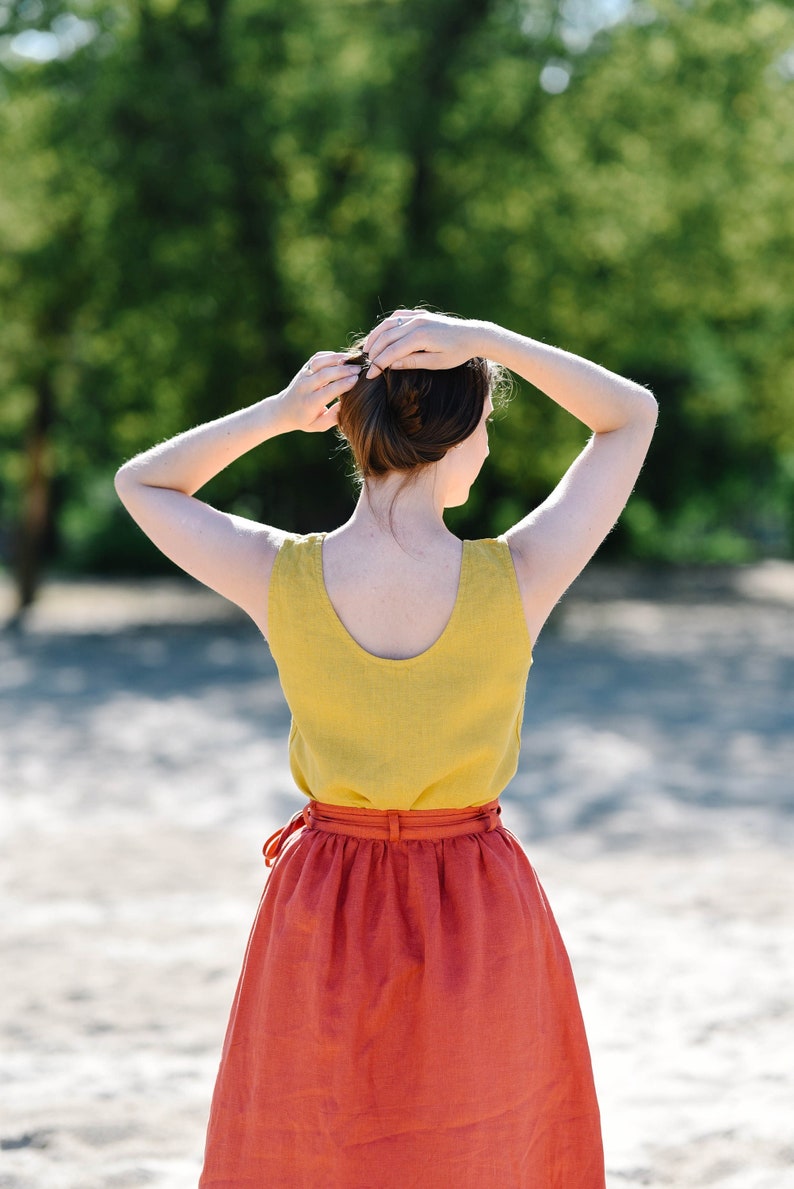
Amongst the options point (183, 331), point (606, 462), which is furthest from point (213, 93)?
point (606, 462)

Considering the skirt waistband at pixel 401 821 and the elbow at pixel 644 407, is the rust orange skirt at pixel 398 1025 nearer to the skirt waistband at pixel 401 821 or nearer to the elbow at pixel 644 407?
the skirt waistband at pixel 401 821

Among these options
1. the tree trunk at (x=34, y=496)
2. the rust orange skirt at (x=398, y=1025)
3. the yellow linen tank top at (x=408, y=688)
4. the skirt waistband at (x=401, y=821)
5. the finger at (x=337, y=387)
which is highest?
the tree trunk at (x=34, y=496)

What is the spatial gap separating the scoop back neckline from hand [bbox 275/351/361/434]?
8.4 inches

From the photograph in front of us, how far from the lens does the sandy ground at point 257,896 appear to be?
328cm

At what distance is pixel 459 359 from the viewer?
1753 millimetres

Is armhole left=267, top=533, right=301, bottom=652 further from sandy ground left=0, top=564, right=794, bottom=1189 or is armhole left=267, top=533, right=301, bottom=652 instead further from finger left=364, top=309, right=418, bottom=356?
sandy ground left=0, top=564, right=794, bottom=1189

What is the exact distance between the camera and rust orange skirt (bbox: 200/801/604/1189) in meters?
1.86

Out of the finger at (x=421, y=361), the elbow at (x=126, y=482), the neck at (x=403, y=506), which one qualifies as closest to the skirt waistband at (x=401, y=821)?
the neck at (x=403, y=506)

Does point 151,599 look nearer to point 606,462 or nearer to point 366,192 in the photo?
point 366,192

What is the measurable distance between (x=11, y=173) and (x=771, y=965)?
42.8 feet

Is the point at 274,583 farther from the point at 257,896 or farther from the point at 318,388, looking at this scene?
the point at 257,896

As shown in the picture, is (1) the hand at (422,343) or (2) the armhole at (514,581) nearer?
(1) the hand at (422,343)

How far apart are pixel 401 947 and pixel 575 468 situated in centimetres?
73

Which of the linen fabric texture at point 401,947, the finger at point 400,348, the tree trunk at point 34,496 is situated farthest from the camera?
the tree trunk at point 34,496
